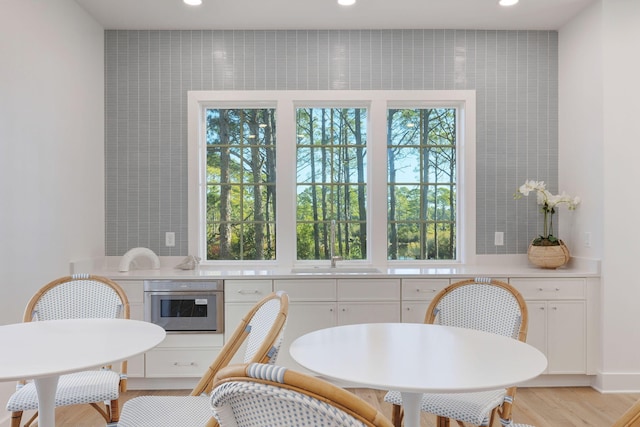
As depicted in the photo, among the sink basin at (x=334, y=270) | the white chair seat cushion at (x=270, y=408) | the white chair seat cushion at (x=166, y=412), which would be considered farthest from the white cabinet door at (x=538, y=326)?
the white chair seat cushion at (x=270, y=408)

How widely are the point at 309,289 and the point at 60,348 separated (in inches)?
72.3

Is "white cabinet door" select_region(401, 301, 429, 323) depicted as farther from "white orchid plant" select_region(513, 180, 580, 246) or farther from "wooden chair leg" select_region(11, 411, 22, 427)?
"wooden chair leg" select_region(11, 411, 22, 427)

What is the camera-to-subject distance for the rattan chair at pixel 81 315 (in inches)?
75.5

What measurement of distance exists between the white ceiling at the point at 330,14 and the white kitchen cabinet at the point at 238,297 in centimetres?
195

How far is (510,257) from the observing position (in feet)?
12.2

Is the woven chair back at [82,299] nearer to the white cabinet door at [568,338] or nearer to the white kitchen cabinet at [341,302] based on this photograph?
the white kitchen cabinet at [341,302]

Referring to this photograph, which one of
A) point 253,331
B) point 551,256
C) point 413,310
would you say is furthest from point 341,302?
point 551,256

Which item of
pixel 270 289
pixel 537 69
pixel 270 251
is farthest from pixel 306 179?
pixel 537 69

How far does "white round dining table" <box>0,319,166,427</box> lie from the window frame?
1870mm

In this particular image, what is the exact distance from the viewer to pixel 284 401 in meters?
0.83

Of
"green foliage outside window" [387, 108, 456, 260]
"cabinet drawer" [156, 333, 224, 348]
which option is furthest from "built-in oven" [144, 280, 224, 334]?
"green foliage outside window" [387, 108, 456, 260]

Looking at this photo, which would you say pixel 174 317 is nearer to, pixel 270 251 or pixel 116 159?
pixel 270 251

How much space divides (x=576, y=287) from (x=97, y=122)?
146 inches

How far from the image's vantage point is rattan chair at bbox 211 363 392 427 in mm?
795
